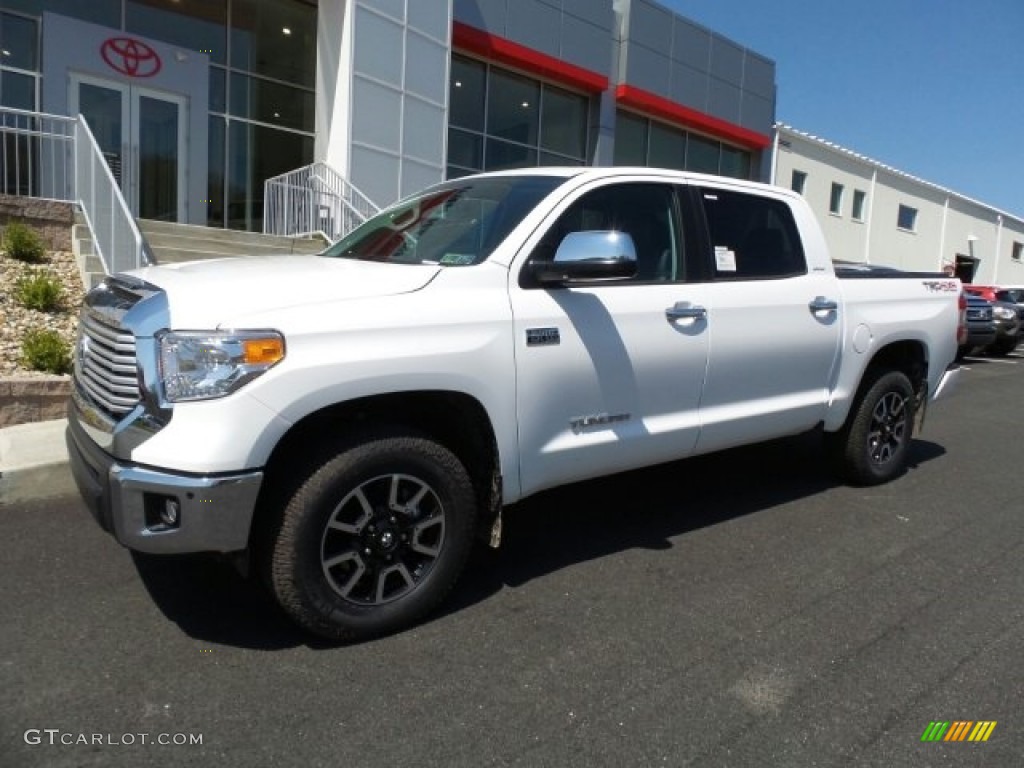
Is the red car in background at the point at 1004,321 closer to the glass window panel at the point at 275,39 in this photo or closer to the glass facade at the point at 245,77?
the glass facade at the point at 245,77

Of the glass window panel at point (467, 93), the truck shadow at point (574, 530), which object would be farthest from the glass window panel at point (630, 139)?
the truck shadow at point (574, 530)

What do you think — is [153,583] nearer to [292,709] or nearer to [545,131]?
[292,709]

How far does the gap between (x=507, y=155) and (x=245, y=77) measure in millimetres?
6128

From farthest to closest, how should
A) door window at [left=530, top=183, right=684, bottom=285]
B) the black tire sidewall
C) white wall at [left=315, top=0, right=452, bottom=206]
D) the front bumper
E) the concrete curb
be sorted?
white wall at [left=315, top=0, right=452, bottom=206], the black tire sidewall, the concrete curb, door window at [left=530, top=183, right=684, bottom=285], the front bumper

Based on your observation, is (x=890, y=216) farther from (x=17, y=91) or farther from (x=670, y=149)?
(x=17, y=91)

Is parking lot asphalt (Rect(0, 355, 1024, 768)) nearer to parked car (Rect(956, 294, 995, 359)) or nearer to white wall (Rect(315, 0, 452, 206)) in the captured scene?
white wall (Rect(315, 0, 452, 206))

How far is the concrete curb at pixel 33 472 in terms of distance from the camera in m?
4.62

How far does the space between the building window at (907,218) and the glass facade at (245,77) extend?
25.6 meters

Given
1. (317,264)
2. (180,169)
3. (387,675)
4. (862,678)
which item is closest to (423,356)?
(317,264)

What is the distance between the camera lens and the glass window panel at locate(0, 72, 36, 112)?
12.3 meters

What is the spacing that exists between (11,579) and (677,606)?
3.00 m

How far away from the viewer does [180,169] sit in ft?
45.7

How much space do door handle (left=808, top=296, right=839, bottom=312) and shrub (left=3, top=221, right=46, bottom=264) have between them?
788cm

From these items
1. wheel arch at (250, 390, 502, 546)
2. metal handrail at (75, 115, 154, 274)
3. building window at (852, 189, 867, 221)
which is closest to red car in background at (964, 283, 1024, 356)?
building window at (852, 189, 867, 221)
